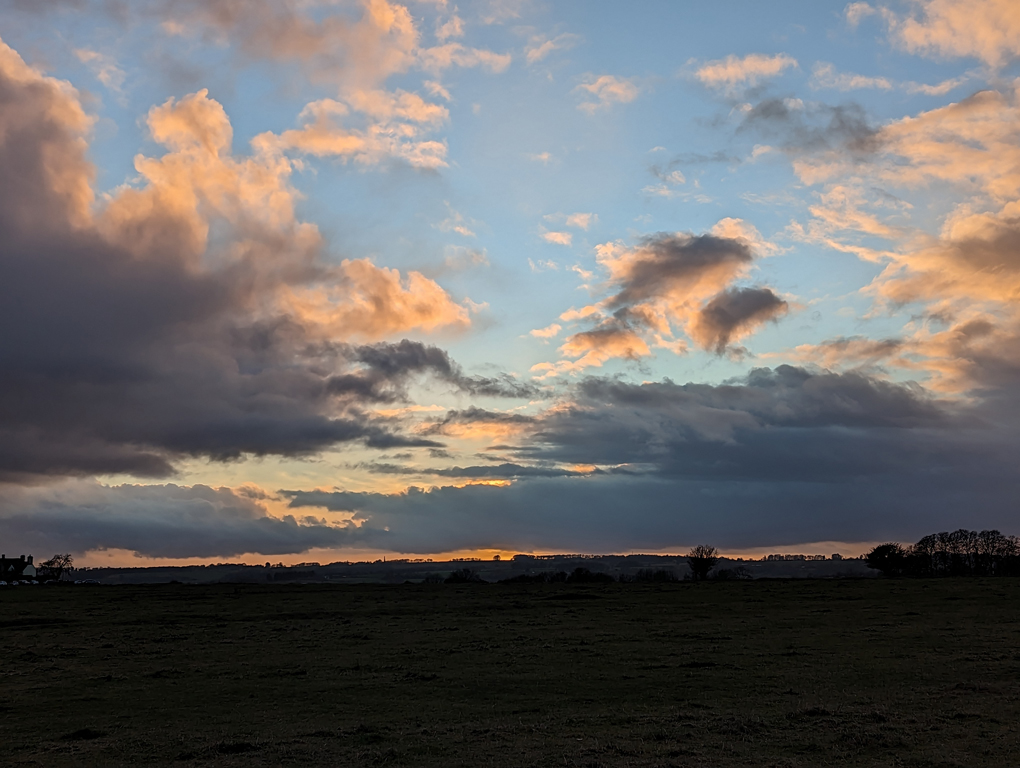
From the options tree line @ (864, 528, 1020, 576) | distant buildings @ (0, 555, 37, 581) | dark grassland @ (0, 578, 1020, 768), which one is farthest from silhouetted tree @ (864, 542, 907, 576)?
distant buildings @ (0, 555, 37, 581)

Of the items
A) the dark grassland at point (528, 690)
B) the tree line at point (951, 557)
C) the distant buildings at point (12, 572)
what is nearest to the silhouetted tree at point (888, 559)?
the tree line at point (951, 557)

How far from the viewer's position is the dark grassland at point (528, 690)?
66.0 ft

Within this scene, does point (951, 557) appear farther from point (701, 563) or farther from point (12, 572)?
point (12, 572)

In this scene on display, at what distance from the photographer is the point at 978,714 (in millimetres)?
22500

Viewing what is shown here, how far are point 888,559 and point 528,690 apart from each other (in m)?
152

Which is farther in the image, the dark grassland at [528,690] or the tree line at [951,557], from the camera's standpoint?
the tree line at [951,557]

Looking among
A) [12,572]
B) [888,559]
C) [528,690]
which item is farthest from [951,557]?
[12,572]

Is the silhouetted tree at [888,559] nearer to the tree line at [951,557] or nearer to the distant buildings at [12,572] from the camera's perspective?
Answer: the tree line at [951,557]

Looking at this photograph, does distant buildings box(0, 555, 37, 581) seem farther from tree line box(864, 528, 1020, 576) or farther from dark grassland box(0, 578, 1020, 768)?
tree line box(864, 528, 1020, 576)

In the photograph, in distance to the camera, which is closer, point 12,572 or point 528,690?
→ point 528,690

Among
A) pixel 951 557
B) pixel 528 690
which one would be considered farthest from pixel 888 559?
pixel 528 690

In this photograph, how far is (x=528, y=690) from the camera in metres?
29.8

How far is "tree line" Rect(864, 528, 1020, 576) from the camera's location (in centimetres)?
15062

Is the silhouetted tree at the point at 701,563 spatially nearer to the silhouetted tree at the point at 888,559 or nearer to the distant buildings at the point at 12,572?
the silhouetted tree at the point at 888,559
